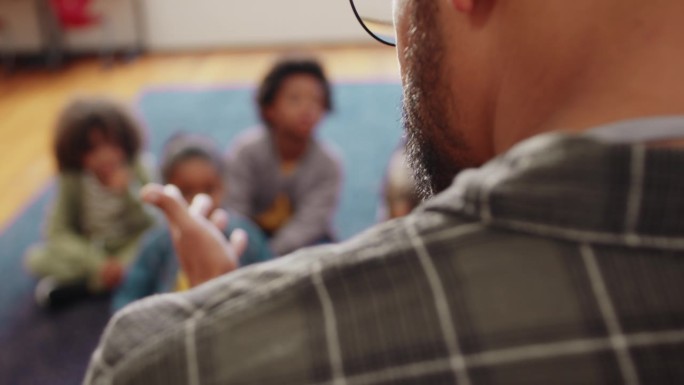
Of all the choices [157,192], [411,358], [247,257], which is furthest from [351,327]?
[247,257]

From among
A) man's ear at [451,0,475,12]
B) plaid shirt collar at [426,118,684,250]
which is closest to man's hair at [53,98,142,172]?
man's ear at [451,0,475,12]

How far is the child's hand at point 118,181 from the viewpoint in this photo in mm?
2109

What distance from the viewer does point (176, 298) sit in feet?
1.41

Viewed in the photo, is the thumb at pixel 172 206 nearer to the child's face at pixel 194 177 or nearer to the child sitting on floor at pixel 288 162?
the child's face at pixel 194 177

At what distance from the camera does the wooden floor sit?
10.0 feet

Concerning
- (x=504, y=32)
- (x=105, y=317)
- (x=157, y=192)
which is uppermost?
(x=504, y=32)

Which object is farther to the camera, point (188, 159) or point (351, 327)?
point (188, 159)

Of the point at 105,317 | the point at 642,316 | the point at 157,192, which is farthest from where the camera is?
the point at 105,317

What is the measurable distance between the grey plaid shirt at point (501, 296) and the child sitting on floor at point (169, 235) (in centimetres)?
128

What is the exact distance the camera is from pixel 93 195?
7.00ft

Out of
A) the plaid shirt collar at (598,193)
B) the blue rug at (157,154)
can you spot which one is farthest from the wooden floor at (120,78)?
the plaid shirt collar at (598,193)

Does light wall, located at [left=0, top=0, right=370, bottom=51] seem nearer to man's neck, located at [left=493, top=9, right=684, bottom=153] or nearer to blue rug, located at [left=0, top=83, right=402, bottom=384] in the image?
blue rug, located at [left=0, top=83, right=402, bottom=384]

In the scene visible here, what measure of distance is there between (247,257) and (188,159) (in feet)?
1.20

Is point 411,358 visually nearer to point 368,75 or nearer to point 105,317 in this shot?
point 105,317
